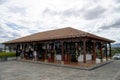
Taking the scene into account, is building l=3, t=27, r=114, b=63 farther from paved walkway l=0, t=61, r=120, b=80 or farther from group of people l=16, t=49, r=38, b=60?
paved walkway l=0, t=61, r=120, b=80

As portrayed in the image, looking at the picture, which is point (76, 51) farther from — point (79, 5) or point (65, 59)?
point (79, 5)

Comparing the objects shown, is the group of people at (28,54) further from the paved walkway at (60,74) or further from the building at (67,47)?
the paved walkway at (60,74)

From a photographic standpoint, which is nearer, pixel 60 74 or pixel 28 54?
pixel 60 74

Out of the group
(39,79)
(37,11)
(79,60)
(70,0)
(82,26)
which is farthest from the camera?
(82,26)

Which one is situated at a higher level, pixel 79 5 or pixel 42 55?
pixel 79 5

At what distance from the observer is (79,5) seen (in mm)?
13320

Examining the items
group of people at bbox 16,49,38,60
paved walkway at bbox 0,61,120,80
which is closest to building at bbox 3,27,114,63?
group of people at bbox 16,49,38,60

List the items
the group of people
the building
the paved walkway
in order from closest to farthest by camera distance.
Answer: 1. the paved walkway
2. the building
3. the group of people

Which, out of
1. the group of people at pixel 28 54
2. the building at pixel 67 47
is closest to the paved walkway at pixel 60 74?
the building at pixel 67 47

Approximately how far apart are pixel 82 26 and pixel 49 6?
11276 mm

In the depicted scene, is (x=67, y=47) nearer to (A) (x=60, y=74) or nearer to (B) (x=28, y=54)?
(B) (x=28, y=54)

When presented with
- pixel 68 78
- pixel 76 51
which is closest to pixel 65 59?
pixel 76 51

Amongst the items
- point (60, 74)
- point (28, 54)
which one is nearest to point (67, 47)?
point (28, 54)

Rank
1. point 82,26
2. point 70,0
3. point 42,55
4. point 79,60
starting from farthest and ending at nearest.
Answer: point 82,26
point 42,55
point 79,60
point 70,0
